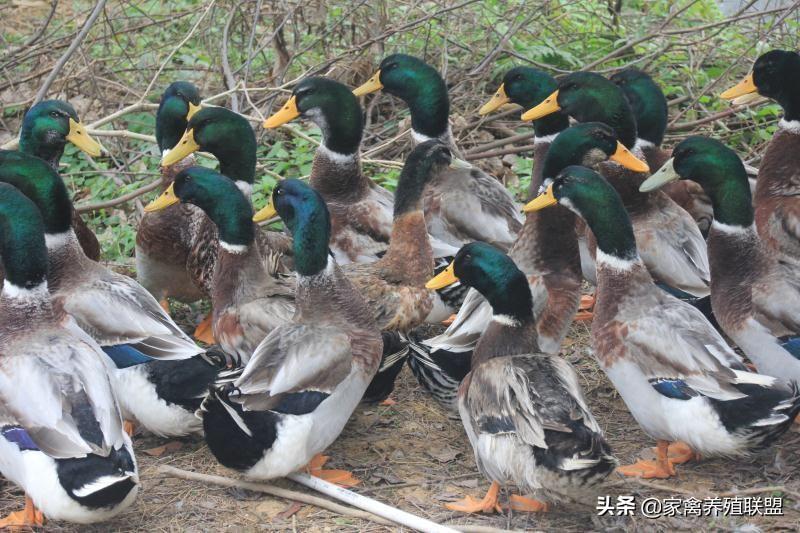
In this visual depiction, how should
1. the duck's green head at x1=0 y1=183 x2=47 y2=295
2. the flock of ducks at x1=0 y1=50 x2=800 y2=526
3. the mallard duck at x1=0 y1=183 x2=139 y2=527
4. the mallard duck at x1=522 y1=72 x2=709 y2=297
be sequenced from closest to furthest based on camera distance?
the mallard duck at x1=0 y1=183 x2=139 y2=527
the flock of ducks at x1=0 y1=50 x2=800 y2=526
the duck's green head at x1=0 y1=183 x2=47 y2=295
the mallard duck at x1=522 y1=72 x2=709 y2=297

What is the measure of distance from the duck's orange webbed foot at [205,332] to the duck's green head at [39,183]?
97cm

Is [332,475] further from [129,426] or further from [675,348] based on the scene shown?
[675,348]

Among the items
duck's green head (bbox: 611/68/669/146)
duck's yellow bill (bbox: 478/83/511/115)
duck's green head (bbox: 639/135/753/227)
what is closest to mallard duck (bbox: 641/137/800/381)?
duck's green head (bbox: 639/135/753/227)

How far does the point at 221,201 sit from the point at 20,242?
100cm

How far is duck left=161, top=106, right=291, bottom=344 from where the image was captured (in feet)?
17.5

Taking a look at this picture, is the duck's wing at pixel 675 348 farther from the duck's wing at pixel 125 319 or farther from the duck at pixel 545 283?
the duck's wing at pixel 125 319

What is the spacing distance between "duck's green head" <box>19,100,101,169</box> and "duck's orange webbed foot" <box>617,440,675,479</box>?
299cm

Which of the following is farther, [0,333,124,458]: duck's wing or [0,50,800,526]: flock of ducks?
[0,50,800,526]: flock of ducks

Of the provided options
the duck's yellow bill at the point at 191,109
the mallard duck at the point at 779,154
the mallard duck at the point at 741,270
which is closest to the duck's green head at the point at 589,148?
the mallard duck at the point at 741,270

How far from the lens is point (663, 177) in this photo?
4977 millimetres

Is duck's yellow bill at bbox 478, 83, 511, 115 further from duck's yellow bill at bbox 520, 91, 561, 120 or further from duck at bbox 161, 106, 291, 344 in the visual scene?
duck at bbox 161, 106, 291, 344

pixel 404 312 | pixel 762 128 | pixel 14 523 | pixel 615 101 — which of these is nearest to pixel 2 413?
pixel 14 523

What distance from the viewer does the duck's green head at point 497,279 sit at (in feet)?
14.0

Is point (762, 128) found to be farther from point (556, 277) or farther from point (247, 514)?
point (247, 514)
